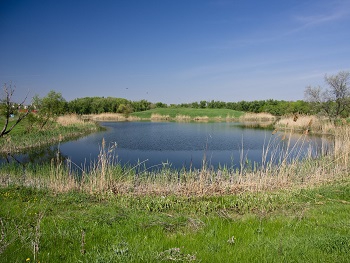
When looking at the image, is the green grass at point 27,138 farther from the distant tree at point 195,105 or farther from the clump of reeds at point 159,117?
the distant tree at point 195,105

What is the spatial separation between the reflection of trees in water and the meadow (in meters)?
6.55

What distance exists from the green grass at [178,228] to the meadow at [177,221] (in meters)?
0.02

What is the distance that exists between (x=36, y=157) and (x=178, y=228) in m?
14.1

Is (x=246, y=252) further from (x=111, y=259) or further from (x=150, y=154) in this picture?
(x=150, y=154)

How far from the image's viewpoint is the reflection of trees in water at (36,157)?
15.5 meters

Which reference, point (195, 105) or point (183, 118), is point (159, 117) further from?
point (195, 105)

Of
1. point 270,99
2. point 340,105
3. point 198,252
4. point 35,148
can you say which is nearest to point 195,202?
point 198,252

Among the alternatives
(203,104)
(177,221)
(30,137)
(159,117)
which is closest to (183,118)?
(159,117)

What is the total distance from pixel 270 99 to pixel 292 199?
72.9 metres

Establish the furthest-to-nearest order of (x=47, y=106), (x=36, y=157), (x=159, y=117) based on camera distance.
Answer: (x=159, y=117) < (x=47, y=106) < (x=36, y=157)

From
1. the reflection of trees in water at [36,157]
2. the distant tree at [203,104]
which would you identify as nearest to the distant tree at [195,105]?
the distant tree at [203,104]

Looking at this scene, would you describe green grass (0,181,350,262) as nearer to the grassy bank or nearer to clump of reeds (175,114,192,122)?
the grassy bank

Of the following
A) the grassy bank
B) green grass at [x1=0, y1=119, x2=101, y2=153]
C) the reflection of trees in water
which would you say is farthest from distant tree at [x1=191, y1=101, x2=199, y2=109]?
the reflection of trees in water

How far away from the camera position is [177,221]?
18.1ft
